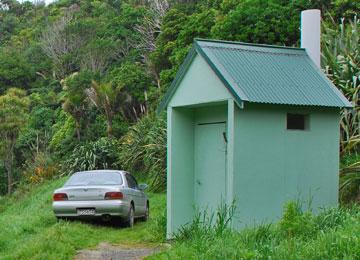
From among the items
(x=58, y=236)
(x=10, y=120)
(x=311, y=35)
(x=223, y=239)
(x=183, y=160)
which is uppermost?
(x=311, y=35)

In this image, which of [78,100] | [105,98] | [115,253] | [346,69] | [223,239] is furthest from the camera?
[78,100]

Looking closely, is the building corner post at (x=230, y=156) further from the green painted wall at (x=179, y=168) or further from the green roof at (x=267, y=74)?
the green painted wall at (x=179, y=168)

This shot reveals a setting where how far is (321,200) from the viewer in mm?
11445

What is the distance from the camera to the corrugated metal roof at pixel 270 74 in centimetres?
1105

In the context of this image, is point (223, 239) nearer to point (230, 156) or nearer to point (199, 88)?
point (230, 156)

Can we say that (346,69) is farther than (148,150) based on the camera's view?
No

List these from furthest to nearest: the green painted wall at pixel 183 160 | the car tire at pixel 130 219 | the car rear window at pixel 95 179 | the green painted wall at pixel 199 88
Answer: the car rear window at pixel 95 179, the car tire at pixel 130 219, the green painted wall at pixel 183 160, the green painted wall at pixel 199 88

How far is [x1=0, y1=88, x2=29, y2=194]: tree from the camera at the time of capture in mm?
33312

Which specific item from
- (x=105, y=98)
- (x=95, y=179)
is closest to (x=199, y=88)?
(x=95, y=179)

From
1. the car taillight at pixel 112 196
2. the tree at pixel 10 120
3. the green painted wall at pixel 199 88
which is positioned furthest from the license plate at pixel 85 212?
the tree at pixel 10 120

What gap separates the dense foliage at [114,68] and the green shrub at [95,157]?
0.05 meters

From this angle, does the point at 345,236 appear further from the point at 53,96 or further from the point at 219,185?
the point at 53,96

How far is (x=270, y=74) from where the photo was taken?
11.7 meters

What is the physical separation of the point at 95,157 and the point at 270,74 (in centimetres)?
1838
